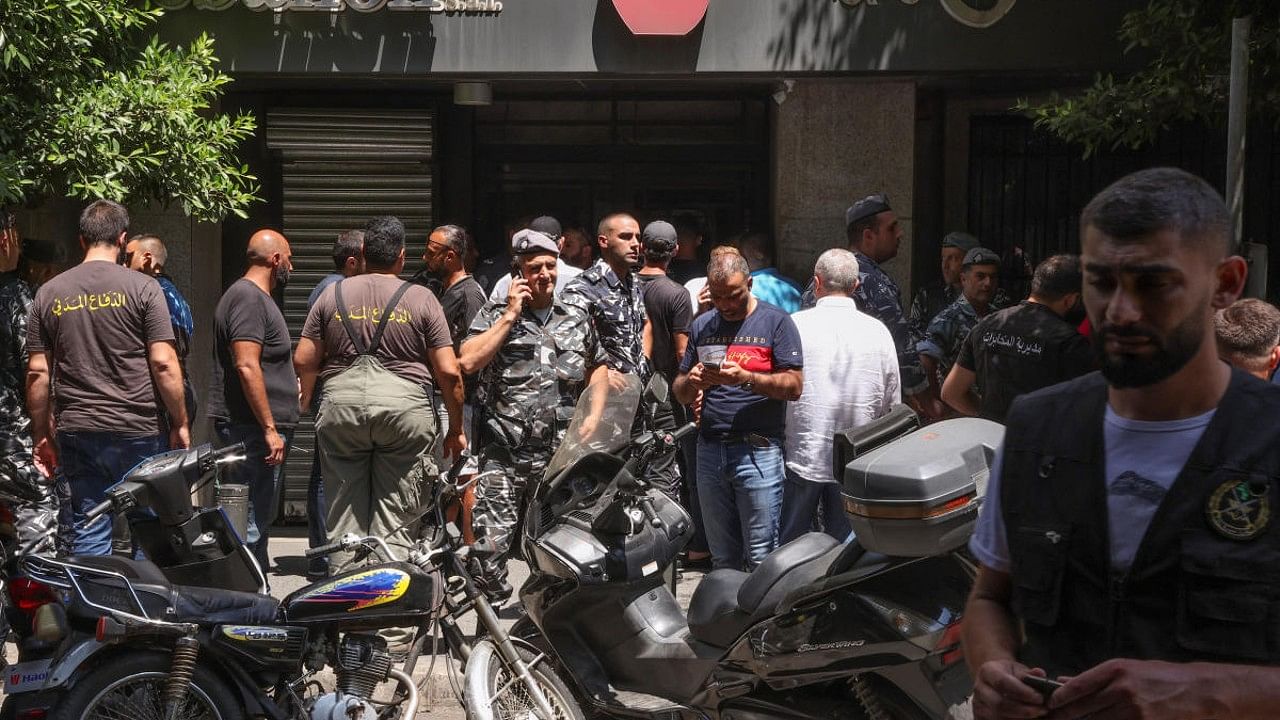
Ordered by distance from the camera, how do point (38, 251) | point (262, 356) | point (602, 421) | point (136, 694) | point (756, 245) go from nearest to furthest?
point (136, 694) → point (602, 421) → point (262, 356) → point (38, 251) → point (756, 245)

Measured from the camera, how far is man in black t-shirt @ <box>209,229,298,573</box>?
24.0 feet

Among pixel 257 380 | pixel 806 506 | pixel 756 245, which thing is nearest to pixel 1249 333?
pixel 806 506

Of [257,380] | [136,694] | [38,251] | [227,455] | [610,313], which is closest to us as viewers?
[136,694]

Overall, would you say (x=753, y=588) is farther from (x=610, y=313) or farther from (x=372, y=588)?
(x=610, y=313)

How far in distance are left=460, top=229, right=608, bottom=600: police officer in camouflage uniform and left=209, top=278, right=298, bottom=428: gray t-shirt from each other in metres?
1.32

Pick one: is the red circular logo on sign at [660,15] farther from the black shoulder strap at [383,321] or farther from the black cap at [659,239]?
the black shoulder strap at [383,321]

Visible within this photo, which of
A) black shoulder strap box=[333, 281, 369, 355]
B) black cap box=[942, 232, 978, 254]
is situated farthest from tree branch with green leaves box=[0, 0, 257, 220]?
black cap box=[942, 232, 978, 254]

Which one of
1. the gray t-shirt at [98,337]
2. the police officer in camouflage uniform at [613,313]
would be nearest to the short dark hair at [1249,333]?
the police officer in camouflage uniform at [613,313]

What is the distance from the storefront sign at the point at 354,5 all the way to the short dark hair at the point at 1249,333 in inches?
205

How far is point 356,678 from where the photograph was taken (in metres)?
4.75

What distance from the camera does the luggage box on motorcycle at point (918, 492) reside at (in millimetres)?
3881

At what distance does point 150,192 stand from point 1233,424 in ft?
23.0

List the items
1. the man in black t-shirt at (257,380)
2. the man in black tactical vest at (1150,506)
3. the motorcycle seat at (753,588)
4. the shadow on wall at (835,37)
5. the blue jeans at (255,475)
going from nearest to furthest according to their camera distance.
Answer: the man in black tactical vest at (1150,506)
the motorcycle seat at (753,588)
the man in black t-shirt at (257,380)
the blue jeans at (255,475)
the shadow on wall at (835,37)

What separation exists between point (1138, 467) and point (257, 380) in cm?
574
